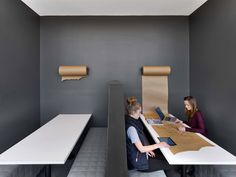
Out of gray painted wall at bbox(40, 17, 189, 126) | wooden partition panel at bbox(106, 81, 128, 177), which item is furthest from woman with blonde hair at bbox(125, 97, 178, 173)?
gray painted wall at bbox(40, 17, 189, 126)

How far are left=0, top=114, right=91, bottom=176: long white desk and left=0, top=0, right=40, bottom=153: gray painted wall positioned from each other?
1.48 feet

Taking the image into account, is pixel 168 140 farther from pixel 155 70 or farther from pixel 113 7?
pixel 113 7

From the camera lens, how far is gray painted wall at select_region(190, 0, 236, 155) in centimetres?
204

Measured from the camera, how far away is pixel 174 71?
3252 mm

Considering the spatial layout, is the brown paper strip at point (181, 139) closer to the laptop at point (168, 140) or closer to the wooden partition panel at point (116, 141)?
the laptop at point (168, 140)

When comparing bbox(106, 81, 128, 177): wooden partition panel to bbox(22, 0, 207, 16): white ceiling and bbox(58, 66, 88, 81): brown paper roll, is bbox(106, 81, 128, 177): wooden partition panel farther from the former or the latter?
bbox(22, 0, 207, 16): white ceiling

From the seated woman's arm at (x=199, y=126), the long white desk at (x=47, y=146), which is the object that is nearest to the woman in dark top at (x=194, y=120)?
the seated woman's arm at (x=199, y=126)

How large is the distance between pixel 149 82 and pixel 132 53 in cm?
58

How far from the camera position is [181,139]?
182 cm

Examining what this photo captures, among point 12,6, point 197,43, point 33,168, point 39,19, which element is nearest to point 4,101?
point 33,168

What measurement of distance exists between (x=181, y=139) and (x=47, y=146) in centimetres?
127

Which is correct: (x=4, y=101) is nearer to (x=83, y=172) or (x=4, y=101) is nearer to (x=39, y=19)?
(x=83, y=172)

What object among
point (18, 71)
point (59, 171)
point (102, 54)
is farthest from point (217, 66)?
point (18, 71)

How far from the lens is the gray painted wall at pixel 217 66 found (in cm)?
204
